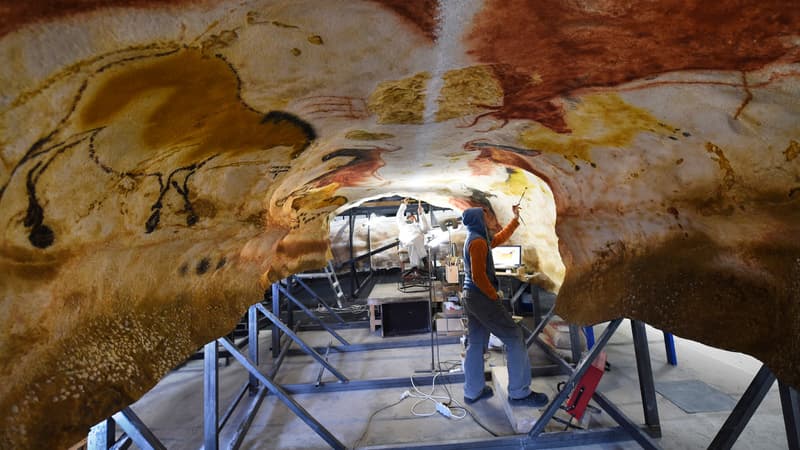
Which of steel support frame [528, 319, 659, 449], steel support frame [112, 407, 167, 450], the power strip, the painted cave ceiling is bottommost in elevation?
the power strip

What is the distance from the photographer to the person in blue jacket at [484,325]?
3.45 metres

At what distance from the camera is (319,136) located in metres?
1.79

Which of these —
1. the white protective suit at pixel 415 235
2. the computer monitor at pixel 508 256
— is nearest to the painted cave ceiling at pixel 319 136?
the computer monitor at pixel 508 256

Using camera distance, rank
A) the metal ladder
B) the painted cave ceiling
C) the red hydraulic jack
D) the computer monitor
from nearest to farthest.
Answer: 1. the painted cave ceiling
2. the red hydraulic jack
3. the computer monitor
4. the metal ladder

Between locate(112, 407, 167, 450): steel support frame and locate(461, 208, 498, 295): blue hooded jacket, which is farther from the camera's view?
locate(461, 208, 498, 295): blue hooded jacket

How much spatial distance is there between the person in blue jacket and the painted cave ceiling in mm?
1411

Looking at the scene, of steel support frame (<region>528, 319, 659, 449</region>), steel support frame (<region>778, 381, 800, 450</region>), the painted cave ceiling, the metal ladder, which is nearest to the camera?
the painted cave ceiling

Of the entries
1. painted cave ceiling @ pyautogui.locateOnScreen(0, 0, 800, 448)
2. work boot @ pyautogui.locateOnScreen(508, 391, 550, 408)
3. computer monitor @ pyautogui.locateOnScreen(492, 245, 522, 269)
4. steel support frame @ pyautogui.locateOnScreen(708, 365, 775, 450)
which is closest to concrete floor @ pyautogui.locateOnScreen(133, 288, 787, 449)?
work boot @ pyautogui.locateOnScreen(508, 391, 550, 408)

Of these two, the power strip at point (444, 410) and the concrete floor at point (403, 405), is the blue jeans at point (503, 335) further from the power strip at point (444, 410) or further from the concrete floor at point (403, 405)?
the power strip at point (444, 410)

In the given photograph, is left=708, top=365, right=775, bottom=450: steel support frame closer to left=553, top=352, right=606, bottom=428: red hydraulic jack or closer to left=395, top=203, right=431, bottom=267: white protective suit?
left=553, top=352, right=606, bottom=428: red hydraulic jack

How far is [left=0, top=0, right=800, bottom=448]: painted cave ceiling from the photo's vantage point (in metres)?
0.80

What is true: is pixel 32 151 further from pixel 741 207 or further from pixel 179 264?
pixel 741 207

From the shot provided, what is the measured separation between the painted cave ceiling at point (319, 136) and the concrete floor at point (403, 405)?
6.31 feet

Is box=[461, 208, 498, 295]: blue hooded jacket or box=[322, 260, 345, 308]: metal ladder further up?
box=[461, 208, 498, 295]: blue hooded jacket
